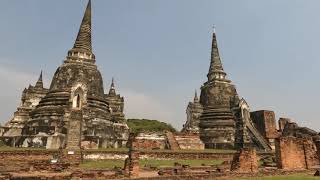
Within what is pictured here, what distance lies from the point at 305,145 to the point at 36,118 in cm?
2092

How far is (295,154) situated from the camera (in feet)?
52.0

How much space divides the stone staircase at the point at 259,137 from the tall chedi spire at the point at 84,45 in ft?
55.7

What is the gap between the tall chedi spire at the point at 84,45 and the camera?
104 feet

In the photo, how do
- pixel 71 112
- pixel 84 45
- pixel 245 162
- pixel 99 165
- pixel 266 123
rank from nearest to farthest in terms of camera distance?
1. pixel 245 162
2. pixel 99 165
3. pixel 71 112
4. pixel 266 123
5. pixel 84 45

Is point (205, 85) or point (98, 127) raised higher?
point (205, 85)

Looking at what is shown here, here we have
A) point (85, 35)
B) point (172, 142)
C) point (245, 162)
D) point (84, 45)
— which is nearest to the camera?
point (245, 162)

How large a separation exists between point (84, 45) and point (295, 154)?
23.6 meters

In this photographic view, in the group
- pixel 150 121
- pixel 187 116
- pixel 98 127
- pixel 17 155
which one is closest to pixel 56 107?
pixel 98 127

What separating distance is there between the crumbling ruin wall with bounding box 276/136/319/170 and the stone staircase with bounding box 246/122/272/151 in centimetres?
1216

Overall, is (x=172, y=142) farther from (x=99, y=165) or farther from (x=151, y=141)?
(x=99, y=165)

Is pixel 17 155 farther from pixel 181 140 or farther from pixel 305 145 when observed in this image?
pixel 305 145

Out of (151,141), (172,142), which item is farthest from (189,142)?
(151,141)

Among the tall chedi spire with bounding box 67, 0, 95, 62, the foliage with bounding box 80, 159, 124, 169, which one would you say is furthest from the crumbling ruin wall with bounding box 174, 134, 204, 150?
the tall chedi spire with bounding box 67, 0, 95, 62

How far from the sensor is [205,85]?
3694cm
